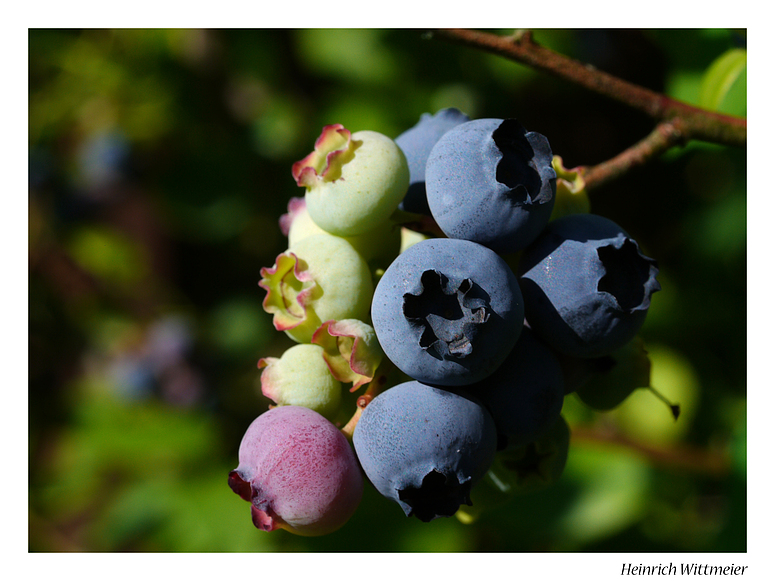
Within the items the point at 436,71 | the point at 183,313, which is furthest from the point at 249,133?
the point at 183,313

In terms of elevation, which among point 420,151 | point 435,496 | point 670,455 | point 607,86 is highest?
point 607,86

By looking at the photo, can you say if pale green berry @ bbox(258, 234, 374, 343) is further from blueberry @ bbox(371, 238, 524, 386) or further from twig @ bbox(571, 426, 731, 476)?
twig @ bbox(571, 426, 731, 476)

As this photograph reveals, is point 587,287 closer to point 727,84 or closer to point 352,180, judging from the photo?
point 352,180

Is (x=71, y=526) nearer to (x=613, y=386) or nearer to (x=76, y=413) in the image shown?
(x=76, y=413)

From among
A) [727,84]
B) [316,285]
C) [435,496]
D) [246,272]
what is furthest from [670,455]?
[246,272]

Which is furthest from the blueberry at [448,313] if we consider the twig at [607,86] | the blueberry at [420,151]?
the twig at [607,86]

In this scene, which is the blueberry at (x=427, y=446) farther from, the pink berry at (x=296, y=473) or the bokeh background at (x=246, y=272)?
the bokeh background at (x=246, y=272)

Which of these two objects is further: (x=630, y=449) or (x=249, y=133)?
(x=249, y=133)
